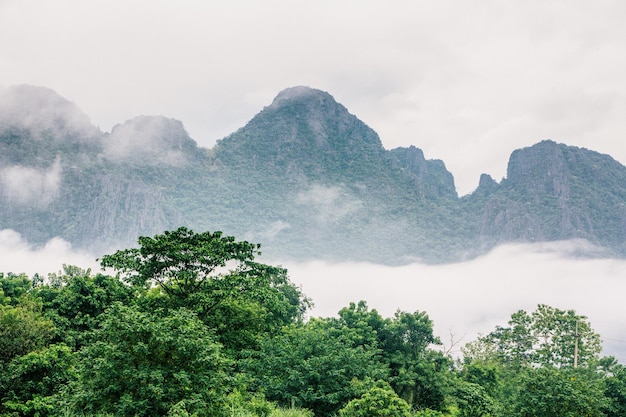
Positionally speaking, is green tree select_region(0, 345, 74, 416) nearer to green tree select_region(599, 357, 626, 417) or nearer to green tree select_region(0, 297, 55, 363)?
green tree select_region(0, 297, 55, 363)

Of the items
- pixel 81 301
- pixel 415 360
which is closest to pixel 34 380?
pixel 81 301

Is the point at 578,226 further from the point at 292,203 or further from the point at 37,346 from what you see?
the point at 37,346

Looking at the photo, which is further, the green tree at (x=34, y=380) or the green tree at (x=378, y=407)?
the green tree at (x=34, y=380)

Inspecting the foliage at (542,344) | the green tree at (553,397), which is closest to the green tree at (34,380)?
the green tree at (553,397)

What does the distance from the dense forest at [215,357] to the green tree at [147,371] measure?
3 centimetres

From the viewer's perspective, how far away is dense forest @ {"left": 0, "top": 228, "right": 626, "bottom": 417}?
42.9 feet

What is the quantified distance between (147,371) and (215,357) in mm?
1721

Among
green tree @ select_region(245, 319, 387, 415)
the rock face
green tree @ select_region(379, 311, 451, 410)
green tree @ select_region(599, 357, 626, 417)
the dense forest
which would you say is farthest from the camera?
the rock face

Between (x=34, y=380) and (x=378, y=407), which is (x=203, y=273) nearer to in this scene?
(x=34, y=380)

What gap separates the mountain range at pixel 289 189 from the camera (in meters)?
135

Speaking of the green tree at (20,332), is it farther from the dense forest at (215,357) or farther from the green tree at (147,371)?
the green tree at (147,371)

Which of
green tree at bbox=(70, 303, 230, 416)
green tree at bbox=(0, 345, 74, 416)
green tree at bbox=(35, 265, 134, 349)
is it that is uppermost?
green tree at bbox=(35, 265, 134, 349)

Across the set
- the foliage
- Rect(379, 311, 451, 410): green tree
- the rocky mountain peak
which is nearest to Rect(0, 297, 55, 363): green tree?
Rect(379, 311, 451, 410): green tree

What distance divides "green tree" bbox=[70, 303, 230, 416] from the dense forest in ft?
0.11
